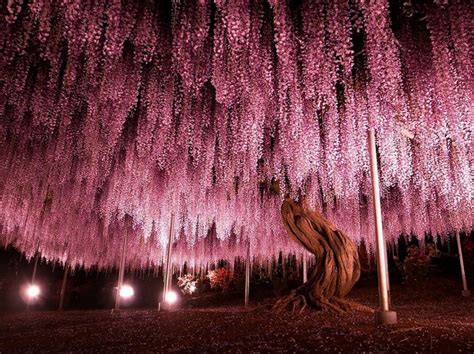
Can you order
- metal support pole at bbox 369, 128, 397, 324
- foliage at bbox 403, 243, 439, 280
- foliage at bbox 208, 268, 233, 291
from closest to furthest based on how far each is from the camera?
metal support pole at bbox 369, 128, 397, 324 → foliage at bbox 403, 243, 439, 280 → foliage at bbox 208, 268, 233, 291

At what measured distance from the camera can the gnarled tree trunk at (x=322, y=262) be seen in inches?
211

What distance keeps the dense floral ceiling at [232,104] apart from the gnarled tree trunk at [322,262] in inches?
19.3

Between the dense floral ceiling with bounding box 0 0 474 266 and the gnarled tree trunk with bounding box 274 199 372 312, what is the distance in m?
0.49

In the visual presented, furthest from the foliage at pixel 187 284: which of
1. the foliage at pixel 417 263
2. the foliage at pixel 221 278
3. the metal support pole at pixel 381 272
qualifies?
the metal support pole at pixel 381 272

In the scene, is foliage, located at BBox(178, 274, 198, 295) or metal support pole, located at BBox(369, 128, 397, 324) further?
foliage, located at BBox(178, 274, 198, 295)

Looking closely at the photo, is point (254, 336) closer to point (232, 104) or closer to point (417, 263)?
point (232, 104)

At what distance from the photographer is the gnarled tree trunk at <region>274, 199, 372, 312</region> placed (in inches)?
211

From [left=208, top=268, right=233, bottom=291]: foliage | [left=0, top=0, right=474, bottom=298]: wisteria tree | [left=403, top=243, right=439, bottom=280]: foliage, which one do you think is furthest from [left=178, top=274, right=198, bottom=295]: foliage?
[left=403, top=243, right=439, bottom=280]: foliage

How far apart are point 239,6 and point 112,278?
15734mm

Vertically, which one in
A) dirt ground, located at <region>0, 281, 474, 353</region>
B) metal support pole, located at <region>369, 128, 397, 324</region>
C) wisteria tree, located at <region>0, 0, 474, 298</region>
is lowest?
dirt ground, located at <region>0, 281, 474, 353</region>

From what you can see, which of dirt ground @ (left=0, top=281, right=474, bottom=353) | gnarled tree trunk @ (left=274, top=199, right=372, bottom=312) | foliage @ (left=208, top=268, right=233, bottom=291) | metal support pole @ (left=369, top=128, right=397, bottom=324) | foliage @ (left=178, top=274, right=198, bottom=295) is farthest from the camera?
foliage @ (left=178, top=274, right=198, bottom=295)

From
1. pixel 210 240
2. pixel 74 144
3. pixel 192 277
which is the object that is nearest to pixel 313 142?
pixel 74 144

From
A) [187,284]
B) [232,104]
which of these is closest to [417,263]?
[232,104]

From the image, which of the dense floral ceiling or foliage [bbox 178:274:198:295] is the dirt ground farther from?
foliage [bbox 178:274:198:295]
